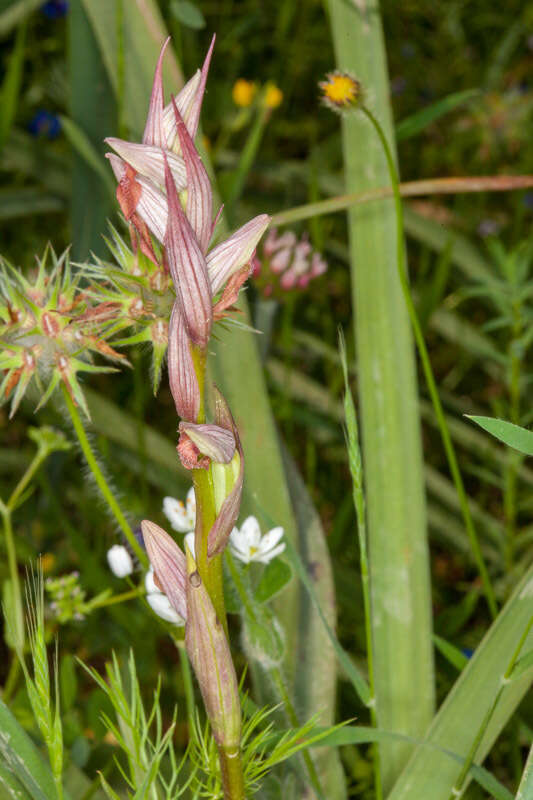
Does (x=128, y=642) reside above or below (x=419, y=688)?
below

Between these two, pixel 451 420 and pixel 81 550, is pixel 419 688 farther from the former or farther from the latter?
pixel 451 420

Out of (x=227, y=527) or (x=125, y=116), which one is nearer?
(x=227, y=527)

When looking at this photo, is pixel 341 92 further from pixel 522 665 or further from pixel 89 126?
pixel 89 126

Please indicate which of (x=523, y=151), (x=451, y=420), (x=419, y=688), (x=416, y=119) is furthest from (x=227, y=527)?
(x=523, y=151)

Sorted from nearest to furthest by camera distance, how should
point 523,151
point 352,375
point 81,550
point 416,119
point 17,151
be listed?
point 416,119
point 81,550
point 17,151
point 352,375
point 523,151

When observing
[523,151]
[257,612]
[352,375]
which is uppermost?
[523,151]

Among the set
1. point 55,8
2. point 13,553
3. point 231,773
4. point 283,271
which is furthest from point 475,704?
point 55,8

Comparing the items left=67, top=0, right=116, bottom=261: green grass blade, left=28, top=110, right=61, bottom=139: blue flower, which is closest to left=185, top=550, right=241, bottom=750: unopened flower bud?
left=67, top=0, right=116, bottom=261: green grass blade
